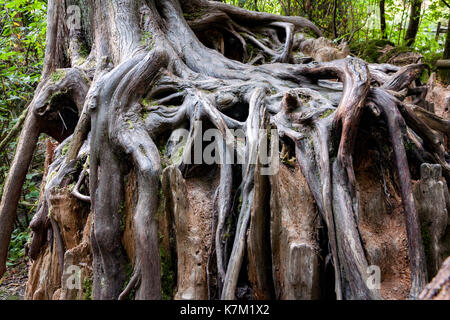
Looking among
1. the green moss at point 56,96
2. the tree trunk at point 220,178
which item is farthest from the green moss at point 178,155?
the green moss at point 56,96

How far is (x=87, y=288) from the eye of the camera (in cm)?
304

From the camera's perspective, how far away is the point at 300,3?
8.62 meters

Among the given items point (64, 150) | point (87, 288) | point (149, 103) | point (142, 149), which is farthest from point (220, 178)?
point (64, 150)

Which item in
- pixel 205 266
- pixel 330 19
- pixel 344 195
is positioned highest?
pixel 330 19

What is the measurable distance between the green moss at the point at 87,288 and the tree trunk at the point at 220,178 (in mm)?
24

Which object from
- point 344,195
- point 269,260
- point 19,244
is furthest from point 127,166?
point 19,244

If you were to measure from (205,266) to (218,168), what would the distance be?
36.4 inches

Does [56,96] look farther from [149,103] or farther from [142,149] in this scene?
[142,149]

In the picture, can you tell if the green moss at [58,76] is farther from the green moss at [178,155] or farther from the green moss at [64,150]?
the green moss at [178,155]

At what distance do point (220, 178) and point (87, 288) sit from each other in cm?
142

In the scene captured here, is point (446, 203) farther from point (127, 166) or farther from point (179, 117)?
point (127, 166)

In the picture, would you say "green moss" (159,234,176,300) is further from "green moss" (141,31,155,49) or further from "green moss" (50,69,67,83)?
"green moss" (50,69,67,83)

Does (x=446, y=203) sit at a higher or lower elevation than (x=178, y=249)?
higher

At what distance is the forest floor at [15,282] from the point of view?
5638 mm
